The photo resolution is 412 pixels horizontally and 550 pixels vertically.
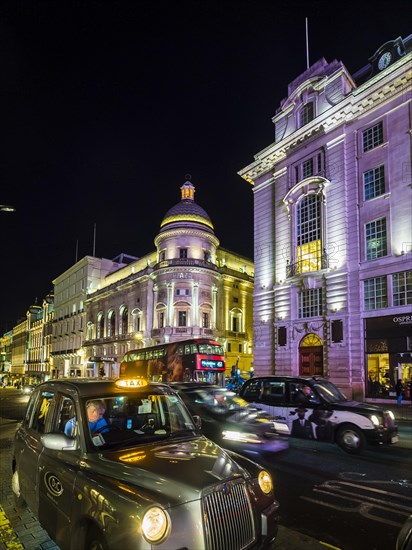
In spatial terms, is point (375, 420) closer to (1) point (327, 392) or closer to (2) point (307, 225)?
(1) point (327, 392)

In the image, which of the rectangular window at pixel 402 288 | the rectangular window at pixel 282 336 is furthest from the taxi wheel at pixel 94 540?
the rectangular window at pixel 282 336

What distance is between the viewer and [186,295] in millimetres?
50156

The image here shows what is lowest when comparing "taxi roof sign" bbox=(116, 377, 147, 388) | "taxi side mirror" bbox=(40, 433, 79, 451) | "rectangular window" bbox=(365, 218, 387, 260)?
"taxi side mirror" bbox=(40, 433, 79, 451)

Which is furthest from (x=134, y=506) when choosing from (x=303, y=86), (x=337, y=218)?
(x=303, y=86)

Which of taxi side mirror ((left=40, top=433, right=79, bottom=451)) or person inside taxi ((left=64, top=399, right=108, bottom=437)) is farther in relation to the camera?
person inside taxi ((left=64, top=399, right=108, bottom=437))

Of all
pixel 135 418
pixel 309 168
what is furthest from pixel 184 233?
pixel 135 418

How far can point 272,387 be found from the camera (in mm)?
11398

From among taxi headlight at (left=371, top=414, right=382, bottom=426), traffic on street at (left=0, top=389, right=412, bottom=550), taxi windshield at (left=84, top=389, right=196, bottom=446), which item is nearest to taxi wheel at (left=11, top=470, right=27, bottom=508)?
traffic on street at (left=0, top=389, right=412, bottom=550)

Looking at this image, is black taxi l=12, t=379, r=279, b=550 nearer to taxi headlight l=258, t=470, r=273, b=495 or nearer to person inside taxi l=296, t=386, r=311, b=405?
taxi headlight l=258, t=470, r=273, b=495

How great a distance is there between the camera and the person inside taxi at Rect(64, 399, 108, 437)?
4324mm

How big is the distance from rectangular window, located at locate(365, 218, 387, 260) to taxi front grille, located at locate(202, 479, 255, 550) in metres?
22.8

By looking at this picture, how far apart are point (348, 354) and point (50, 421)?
22.4 meters

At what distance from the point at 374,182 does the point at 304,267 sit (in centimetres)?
Result: 722

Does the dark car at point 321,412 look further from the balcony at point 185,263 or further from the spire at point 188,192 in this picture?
the spire at point 188,192
